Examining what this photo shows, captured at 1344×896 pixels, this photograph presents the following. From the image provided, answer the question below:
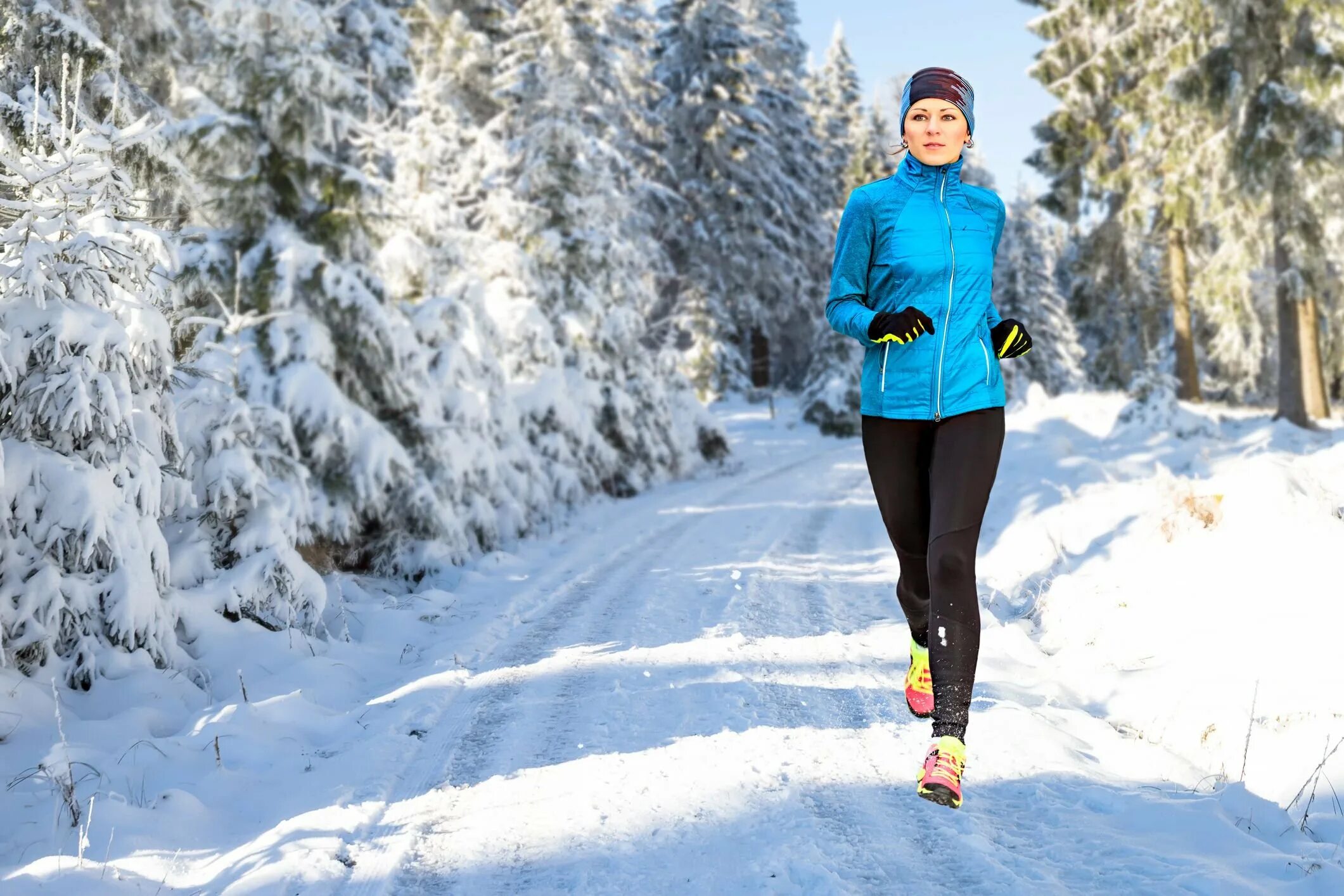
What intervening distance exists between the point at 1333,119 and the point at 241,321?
19.0 meters

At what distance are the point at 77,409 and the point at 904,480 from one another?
13.5 feet

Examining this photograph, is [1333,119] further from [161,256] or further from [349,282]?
[161,256]

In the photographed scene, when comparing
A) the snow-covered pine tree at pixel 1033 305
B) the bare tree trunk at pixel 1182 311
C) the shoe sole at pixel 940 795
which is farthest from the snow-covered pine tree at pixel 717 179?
the shoe sole at pixel 940 795

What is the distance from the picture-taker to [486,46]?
22.0 metres

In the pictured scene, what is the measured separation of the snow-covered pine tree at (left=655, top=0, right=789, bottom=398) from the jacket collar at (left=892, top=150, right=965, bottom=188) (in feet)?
86.1

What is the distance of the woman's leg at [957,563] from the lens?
10.1 ft

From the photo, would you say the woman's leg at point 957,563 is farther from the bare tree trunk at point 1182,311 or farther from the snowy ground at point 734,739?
the bare tree trunk at point 1182,311

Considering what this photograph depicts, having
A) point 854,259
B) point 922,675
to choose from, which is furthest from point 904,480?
point 922,675

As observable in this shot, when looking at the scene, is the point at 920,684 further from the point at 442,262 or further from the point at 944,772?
the point at 442,262

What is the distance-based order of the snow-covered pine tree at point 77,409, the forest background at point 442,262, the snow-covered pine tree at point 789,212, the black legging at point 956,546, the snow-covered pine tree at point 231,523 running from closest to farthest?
the black legging at point 956,546 → the snow-covered pine tree at point 77,409 → the forest background at point 442,262 → the snow-covered pine tree at point 231,523 → the snow-covered pine tree at point 789,212

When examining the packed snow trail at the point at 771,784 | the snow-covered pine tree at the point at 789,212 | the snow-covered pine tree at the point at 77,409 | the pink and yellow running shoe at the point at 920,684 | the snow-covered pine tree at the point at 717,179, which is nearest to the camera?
the packed snow trail at the point at 771,784

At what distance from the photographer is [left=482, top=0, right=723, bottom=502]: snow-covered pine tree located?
1392 centimetres

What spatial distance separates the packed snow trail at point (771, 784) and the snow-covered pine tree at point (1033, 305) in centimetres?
3614

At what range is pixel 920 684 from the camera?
383 centimetres
